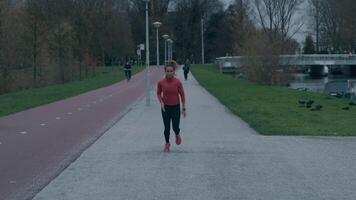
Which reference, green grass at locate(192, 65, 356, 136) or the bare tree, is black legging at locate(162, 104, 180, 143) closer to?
green grass at locate(192, 65, 356, 136)

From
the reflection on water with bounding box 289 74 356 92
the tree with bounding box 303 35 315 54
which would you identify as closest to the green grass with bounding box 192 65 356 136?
the reflection on water with bounding box 289 74 356 92

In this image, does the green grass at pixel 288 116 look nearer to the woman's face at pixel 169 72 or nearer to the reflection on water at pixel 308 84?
the woman's face at pixel 169 72

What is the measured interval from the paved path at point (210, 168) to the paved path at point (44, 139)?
0.33 metres

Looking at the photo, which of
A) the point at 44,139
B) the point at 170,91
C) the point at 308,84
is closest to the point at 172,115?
the point at 170,91

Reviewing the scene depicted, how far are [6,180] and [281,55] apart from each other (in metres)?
35.7

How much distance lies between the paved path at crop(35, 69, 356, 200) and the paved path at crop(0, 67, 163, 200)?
0.33 meters

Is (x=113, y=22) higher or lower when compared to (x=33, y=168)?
higher

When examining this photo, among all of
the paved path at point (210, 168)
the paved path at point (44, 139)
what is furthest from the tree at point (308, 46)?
the paved path at point (210, 168)

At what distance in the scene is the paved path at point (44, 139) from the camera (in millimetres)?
10192

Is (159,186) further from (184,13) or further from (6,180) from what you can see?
(184,13)

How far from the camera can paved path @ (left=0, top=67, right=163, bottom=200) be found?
1019 centimetres

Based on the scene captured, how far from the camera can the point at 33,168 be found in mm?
11281

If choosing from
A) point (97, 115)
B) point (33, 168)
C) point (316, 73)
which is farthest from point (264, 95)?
point (316, 73)

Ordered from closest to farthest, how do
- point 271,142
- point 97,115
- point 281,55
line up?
1. point 271,142
2. point 97,115
3. point 281,55
